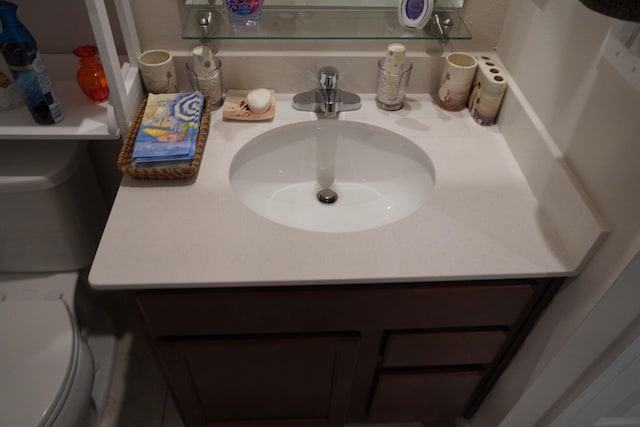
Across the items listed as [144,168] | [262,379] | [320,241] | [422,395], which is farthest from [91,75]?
[422,395]

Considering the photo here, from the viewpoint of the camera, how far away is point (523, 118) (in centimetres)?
98

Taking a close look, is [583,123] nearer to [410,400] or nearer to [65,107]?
[410,400]

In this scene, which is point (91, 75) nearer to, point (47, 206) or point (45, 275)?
point (47, 206)

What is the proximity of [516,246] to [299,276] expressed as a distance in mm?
→ 390

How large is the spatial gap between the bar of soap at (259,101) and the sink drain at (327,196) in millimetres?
233

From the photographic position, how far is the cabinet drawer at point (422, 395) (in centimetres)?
108

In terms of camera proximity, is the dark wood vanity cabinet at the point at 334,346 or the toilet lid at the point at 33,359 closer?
the dark wood vanity cabinet at the point at 334,346

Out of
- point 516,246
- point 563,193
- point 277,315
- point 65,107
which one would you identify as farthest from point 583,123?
point 65,107

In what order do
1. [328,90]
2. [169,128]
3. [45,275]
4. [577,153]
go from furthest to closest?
[45,275] < [328,90] < [169,128] < [577,153]

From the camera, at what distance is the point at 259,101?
42.2 inches

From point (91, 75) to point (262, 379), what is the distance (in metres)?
0.75

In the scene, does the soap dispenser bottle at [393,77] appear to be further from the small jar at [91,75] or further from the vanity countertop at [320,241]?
the small jar at [91,75]

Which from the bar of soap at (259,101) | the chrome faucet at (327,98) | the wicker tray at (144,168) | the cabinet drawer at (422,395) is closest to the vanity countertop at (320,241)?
the wicker tray at (144,168)

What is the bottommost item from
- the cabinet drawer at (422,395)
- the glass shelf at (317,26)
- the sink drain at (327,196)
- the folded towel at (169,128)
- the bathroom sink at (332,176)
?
the cabinet drawer at (422,395)
